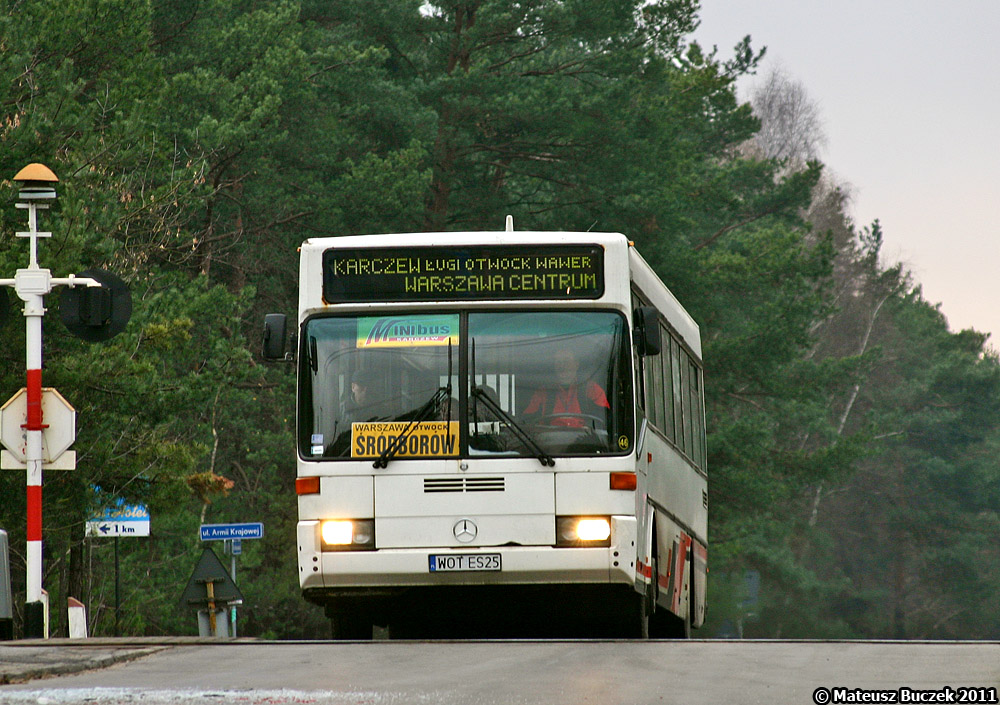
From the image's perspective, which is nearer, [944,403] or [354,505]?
[354,505]

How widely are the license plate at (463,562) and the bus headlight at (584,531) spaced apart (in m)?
0.50

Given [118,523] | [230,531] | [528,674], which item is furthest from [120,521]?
[528,674]

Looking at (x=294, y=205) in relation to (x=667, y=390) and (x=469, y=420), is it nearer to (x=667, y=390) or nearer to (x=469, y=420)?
(x=667, y=390)

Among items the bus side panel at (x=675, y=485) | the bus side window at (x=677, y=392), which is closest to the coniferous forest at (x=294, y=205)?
the bus side panel at (x=675, y=485)

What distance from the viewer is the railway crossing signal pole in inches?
706

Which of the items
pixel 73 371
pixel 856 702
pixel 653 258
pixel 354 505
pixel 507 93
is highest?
pixel 507 93

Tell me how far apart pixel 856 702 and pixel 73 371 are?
56.3 ft

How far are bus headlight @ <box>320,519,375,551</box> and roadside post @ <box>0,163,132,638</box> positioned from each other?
487cm

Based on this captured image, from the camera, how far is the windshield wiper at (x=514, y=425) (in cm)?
1382

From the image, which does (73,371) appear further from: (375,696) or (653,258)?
(653,258)

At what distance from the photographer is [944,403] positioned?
77.9 metres

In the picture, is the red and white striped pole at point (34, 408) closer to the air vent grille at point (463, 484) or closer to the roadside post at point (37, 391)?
the roadside post at point (37, 391)

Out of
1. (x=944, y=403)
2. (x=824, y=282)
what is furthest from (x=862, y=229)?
(x=824, y=282)

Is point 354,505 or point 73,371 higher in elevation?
point 73,371
